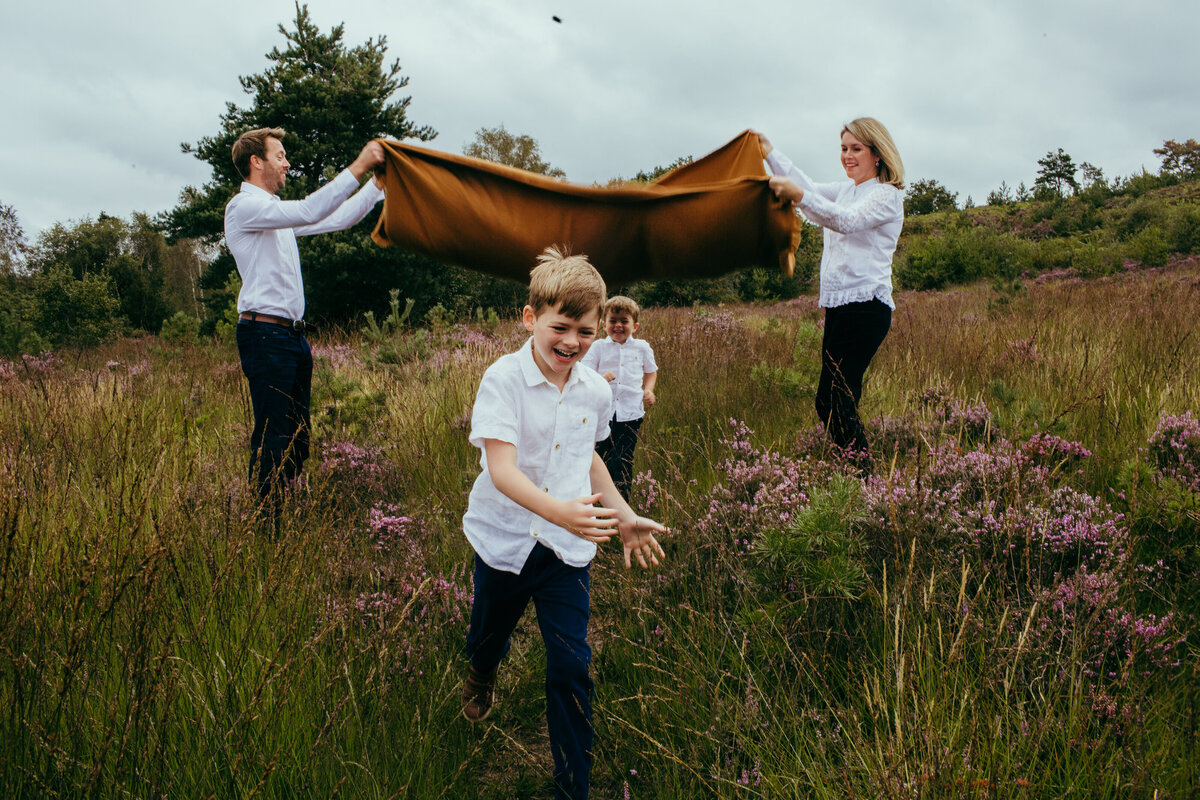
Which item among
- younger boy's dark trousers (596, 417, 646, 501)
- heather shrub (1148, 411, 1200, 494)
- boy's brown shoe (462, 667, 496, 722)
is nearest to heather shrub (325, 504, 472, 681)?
boy's brown shoe (462, 667, 496, 722)

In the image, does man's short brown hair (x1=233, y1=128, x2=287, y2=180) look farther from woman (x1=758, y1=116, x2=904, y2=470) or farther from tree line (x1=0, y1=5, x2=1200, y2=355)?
tree line (x1=0, y1=5, x2=1200, y2=355)

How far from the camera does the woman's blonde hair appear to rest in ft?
11.5

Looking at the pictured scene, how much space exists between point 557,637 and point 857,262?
8.97ft

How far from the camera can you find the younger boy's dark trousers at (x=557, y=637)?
1860mm

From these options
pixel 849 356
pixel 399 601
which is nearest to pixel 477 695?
pixel 399 601

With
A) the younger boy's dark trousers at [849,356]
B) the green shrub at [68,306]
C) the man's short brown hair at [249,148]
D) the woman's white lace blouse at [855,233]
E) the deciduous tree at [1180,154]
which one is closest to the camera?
the woman's white lace blouse at [855,233]

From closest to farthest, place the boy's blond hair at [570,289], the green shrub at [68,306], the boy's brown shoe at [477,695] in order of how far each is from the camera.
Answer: the boy's blond hair at [570,289], the boy's brown shoe at [477,695], the green shrub at [68,306]

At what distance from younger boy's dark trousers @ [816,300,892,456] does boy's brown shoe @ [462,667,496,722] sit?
7.57ft

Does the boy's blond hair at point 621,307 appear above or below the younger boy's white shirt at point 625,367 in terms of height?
above

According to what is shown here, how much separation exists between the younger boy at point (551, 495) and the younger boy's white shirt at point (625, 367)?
2158 mm

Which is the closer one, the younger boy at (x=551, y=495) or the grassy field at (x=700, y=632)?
the grassy field at (x=700, y=632)

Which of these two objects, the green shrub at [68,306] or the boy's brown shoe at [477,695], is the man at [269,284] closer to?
the boy's brown shoe at [477,695]

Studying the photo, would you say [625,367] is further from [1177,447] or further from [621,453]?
[1177,447]

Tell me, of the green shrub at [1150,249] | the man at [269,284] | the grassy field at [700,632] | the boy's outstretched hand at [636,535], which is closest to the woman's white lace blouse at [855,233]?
the grassy field at [700,632]
